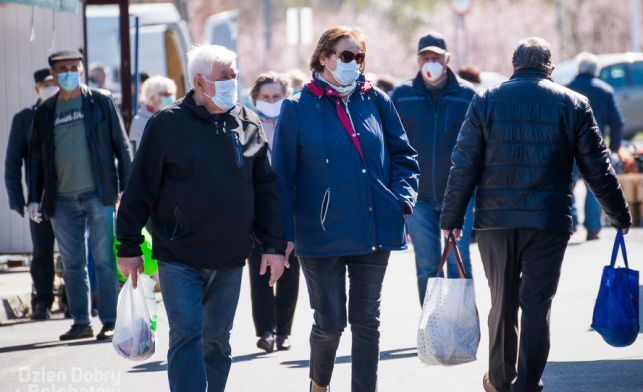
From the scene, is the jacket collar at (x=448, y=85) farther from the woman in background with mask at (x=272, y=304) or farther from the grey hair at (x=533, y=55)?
the grey hair at (x=533, y=55)

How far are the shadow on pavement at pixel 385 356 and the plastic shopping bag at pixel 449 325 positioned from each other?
1.67m

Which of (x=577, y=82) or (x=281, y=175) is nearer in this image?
(x=281, y=175)

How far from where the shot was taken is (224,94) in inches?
252

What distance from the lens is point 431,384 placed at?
8.00 metres

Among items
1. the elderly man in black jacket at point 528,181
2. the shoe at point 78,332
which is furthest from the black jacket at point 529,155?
the shoe at point 78,332

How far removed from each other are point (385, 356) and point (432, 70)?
192 cm

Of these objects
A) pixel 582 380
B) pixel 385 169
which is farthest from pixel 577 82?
pixel 385 169

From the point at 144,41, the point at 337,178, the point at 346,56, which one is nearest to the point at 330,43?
the point at 346,56

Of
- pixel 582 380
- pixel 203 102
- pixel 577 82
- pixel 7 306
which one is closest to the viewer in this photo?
pixel 203 102

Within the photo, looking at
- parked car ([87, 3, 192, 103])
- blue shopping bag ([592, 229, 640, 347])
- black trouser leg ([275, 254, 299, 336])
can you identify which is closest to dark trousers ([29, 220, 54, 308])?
black trouser leg ([275, 254, 299, 336])

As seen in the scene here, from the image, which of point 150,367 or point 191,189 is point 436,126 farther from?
point 191,189

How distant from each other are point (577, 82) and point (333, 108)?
8.32m

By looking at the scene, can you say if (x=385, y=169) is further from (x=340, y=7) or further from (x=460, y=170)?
(x=340, y=7)

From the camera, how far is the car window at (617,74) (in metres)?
32.8
